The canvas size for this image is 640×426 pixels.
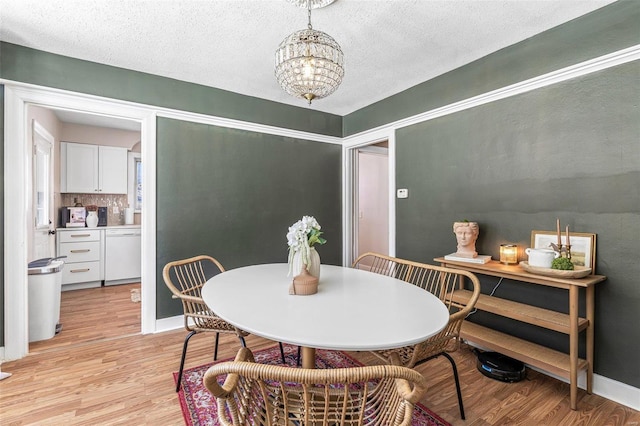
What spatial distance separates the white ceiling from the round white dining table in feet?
5.65

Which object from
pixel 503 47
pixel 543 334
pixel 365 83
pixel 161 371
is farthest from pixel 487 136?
pixel 161 371

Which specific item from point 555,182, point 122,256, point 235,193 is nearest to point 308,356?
point 555,182

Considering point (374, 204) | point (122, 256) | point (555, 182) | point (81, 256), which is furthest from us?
point (374, 204)

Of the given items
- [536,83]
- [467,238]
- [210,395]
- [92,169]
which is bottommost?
[210,395]

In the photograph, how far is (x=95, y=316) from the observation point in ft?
11.1

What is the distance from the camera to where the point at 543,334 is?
228 centimetres

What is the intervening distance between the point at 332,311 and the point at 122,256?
4611mm

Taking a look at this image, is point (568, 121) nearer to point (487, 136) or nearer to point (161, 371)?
point (487, 136)

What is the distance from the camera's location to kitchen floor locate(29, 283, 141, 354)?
2.78 meters

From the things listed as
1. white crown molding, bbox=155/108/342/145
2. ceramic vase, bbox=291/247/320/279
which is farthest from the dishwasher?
ceramic vase, bbox=291/247/320/279

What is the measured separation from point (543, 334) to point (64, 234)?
223 inches

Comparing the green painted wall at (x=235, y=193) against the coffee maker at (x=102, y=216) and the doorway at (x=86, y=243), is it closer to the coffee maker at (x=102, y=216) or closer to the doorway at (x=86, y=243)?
the doorway at (x=86, y=243)

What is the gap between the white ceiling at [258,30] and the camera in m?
1.97

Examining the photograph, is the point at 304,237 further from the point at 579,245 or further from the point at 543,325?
the point at 579,245
